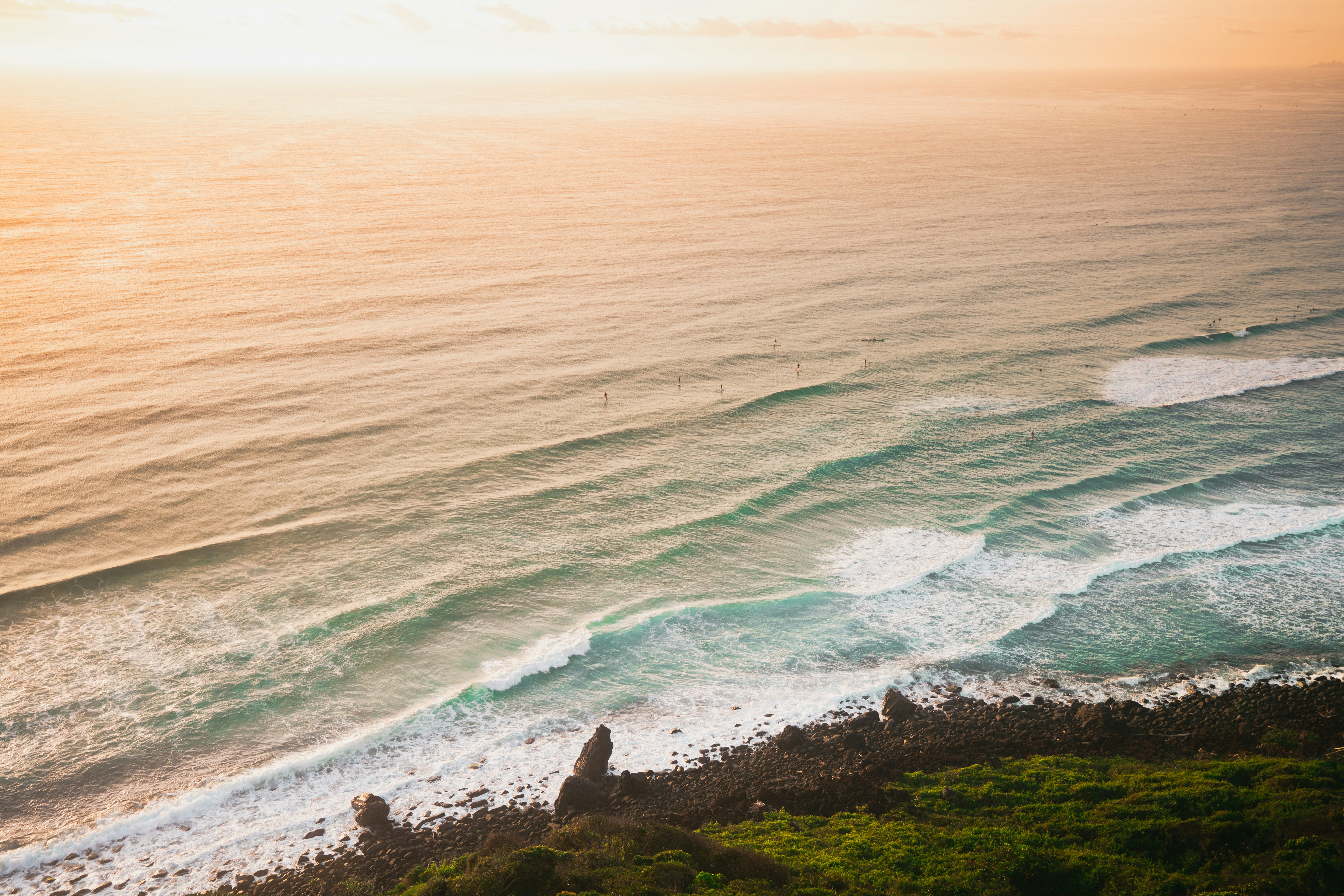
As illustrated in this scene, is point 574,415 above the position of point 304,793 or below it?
above

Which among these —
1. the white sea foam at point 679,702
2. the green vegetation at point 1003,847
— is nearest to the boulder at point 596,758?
the white sea foam at point 679,702

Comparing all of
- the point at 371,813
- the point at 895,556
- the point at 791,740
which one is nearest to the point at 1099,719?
the point at 791,740

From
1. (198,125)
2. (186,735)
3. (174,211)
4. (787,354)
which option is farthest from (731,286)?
(198,125)

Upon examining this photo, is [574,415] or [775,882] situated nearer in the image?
[775,882]

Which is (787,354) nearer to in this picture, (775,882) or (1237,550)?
(1237,550)

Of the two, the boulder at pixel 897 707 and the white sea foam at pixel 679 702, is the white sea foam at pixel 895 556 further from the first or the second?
the boulder at pixel 897 707

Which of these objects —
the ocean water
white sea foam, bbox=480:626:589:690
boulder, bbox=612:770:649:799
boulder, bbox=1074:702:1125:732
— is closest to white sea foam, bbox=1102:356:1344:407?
the ocean water

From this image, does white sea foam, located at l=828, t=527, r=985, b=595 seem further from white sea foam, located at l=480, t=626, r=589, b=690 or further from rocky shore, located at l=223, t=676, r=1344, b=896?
white sea foam, located at l=480, t=626, r=589, b=690
